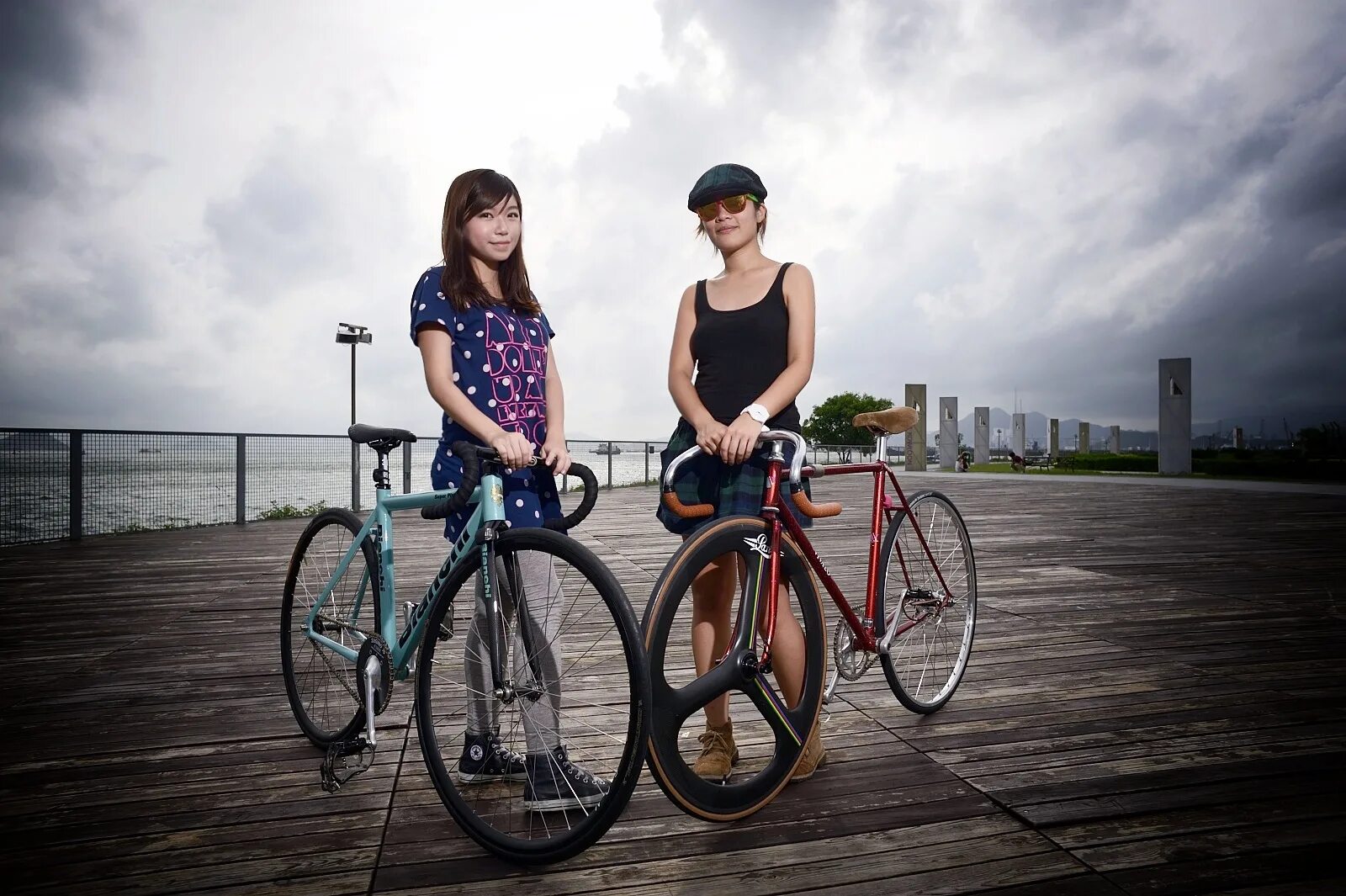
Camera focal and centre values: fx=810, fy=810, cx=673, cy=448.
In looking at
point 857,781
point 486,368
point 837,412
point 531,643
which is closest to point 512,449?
point 486,368

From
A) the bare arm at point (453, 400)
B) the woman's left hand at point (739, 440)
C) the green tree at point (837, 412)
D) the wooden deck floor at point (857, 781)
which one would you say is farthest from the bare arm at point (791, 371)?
the green tree at point (837, 412)

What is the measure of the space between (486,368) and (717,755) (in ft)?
3.92

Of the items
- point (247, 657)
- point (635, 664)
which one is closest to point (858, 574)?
point (247, 657)

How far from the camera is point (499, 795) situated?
2105 mm

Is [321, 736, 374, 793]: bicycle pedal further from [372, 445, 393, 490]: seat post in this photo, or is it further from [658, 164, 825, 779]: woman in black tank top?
[658, 164, 825, 779]: woman in black tank top

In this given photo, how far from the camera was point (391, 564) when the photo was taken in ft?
7.24

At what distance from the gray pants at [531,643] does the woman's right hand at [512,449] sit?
0.67 ft

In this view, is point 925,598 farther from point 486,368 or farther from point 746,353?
point 486,368

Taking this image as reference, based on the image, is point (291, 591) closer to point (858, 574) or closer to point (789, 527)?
point (789, 527)

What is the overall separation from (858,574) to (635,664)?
4388mm

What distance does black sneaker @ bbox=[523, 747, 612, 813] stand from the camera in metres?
1.90

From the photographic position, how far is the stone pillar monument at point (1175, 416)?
1898 cm

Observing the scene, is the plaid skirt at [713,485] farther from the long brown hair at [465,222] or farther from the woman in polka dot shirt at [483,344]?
the long brown hair at [465,222]

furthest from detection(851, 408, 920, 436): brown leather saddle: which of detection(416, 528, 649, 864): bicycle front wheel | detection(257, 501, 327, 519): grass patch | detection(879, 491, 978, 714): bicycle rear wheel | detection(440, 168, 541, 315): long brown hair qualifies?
detection(257, 501, 327, 519): grass patch
